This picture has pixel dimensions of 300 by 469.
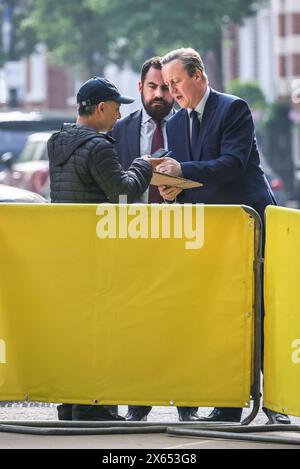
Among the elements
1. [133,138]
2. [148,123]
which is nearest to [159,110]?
[148,123]

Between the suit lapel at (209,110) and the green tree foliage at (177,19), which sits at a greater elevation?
the green tree foliage at (177,19)

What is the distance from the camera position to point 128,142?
923 cm

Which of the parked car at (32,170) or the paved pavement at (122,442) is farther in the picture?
the parked car at (32,170)

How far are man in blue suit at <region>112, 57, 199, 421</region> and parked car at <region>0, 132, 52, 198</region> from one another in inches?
590

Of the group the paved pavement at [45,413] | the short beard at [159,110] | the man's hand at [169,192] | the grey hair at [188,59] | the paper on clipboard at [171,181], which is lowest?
the paved pavement at [45,413]

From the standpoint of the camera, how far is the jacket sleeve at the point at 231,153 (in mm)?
8539

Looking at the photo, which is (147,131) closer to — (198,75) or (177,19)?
(198,75)

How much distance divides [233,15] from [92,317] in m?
41.8

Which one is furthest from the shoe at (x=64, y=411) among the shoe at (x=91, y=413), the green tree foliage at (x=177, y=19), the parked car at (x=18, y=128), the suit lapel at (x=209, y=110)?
the green tree foliage at (x=177, y=19)

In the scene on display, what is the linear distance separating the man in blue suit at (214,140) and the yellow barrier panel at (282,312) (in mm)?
769

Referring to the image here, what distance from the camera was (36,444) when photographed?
752cm

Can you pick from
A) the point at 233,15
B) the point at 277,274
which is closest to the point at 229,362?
the point at 277,274

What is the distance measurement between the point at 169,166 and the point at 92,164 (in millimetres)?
498

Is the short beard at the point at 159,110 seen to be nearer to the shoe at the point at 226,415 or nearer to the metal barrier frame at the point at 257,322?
the metal barrier frame at the point at 257,322
